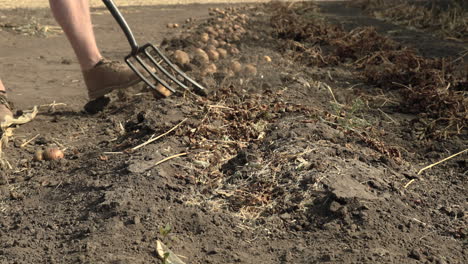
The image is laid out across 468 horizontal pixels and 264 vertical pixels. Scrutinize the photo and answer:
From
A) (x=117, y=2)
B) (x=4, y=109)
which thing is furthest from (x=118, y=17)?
(x=117, y=2)

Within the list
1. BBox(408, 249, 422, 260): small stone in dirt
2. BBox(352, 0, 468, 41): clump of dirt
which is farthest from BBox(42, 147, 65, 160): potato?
BBox(352, 0, 468, 41): clump of dirt

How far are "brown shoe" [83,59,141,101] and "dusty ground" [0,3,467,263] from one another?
178 millimetres

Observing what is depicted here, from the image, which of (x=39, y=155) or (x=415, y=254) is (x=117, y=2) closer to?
(x=39, y=155)

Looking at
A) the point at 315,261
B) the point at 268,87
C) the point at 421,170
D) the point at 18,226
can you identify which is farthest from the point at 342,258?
the point at 268,87

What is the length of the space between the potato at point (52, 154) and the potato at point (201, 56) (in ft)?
5.78

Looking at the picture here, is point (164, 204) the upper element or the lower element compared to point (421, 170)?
upper

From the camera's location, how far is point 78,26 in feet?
12.5

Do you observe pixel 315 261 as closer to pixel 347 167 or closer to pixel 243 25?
pixel 347 167

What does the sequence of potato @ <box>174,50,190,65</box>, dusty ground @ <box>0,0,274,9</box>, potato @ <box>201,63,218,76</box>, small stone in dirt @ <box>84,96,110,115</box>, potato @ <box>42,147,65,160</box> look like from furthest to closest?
1. dusty ground @ <box>0,0,274,9</box>
2. potato @ <box>174,50,190,65</box>
3. potato @ <box>201,63,218,76</box>
4. small stone in dirt @ <box>84,96,110,115</box>
5. potato @ <box>42,147,65,160</box>

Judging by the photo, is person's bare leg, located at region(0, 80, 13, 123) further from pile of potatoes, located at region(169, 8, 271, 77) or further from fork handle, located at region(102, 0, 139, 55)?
pile of potatoes, located at region(169, 8, 271, 77)

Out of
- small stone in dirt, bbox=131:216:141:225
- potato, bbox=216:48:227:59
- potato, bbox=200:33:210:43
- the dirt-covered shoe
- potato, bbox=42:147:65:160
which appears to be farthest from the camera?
potato, bbox=200:33:210:43

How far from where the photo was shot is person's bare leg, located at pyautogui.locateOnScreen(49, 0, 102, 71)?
3.76 m

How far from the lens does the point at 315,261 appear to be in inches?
86.8

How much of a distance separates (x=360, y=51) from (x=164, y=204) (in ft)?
11.0
